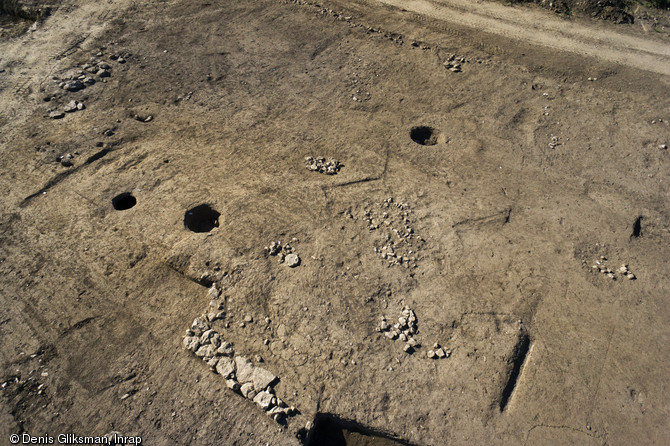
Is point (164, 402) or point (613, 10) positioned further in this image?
point (613, 10)

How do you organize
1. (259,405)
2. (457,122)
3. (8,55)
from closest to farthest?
(259,405) < (457,122) < (8,55)

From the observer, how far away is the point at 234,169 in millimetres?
6008

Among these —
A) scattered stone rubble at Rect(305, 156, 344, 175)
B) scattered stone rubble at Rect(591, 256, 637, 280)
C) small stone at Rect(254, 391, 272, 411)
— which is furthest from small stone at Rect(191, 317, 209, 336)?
scattered stone rubble at Rect(591, 256, 637, 280)

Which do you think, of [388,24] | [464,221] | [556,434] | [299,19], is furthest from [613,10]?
[556,434]

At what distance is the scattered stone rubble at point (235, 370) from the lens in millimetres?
4105

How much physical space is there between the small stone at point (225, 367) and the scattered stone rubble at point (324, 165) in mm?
2882

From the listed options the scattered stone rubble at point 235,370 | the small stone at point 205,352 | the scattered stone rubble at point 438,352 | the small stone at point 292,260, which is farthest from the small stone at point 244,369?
the scattered stone rubble at point 438,352

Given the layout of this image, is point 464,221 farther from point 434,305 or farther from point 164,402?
point 164,402

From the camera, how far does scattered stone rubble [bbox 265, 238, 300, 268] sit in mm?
5062

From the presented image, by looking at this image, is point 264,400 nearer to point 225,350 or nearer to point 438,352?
point 225,350

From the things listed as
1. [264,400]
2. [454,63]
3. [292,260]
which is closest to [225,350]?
[264,400]

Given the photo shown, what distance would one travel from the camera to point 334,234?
212 inches

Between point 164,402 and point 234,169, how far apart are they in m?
3.12

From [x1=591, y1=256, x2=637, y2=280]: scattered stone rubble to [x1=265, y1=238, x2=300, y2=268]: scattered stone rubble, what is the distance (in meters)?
3.70
